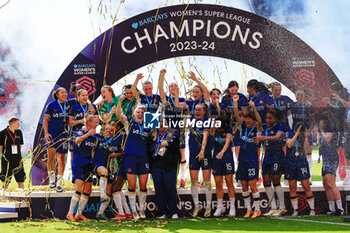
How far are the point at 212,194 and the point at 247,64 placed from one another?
2.32 meters

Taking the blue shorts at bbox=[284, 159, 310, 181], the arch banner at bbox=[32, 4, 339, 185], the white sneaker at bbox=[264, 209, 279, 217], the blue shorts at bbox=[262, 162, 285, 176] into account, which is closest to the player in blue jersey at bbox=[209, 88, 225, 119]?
the arch banner at bbox=[32, 4, 339, 185]

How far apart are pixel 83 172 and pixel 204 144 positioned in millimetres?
1822

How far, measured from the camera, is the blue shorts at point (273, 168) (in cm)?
726

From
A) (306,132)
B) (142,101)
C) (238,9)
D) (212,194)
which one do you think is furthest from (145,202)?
(238,9)

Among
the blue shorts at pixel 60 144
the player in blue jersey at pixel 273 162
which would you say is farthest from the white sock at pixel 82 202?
the player in blue jersey at pixel 273 162

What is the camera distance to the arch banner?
8172 mm

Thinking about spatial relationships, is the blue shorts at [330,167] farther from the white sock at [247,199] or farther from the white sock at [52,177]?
the white sock at [52,177]

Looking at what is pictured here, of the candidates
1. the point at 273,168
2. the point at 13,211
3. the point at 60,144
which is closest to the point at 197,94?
the point at 273,168

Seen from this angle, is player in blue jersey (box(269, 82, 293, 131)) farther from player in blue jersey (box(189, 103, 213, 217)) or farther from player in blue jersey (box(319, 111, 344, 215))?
player in blue jersey (box(189, 103, 213, 217))

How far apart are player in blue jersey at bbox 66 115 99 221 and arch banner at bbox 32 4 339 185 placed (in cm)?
135

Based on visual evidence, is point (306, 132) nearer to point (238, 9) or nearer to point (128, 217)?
point (238, 9)

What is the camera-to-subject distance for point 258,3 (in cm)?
830

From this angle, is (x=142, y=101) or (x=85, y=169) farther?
(x=142, y=101)

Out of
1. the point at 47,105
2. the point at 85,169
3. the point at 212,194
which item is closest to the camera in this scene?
the point at 85,169
